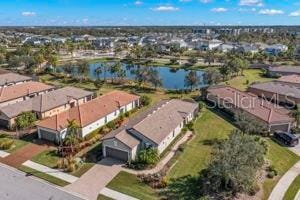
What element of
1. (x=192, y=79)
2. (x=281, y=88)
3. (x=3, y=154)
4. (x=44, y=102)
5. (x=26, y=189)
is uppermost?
(x=192, y=79)

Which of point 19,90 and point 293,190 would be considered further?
point 19,90

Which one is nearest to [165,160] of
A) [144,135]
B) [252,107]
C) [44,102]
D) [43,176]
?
[144,135]

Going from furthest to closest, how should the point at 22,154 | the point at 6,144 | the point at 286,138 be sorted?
1. the point at 286,138
2. the point at 6,144
3. the point at 22,154

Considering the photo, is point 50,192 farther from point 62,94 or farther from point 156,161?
point 62,94

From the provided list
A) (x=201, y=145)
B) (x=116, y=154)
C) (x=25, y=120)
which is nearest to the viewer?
(x=116, y=154)

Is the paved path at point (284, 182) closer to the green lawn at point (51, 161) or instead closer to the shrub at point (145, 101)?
the green lawn at point (51, 161)

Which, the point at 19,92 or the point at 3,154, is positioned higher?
the point at 19,92

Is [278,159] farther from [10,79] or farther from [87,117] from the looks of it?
[10,79]
